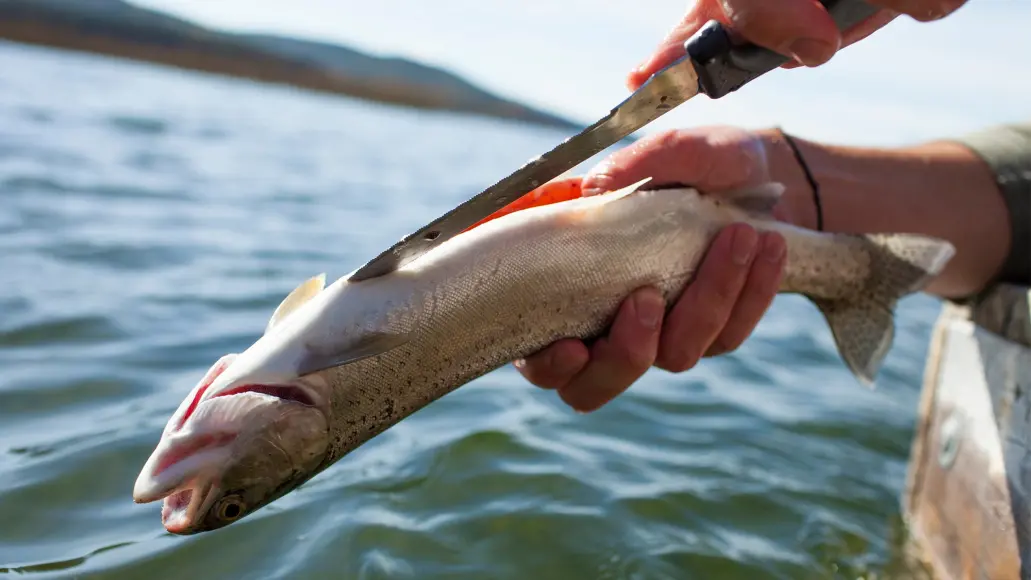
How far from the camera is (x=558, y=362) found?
9.20 ft

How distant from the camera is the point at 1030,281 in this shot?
359 cm

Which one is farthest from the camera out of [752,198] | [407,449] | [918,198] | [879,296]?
[407,449]

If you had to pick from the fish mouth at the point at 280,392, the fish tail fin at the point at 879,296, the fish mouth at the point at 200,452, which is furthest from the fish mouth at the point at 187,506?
the fish tail fin at the point at 879,296

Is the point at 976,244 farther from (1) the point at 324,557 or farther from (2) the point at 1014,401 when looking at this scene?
(1) the point at 324,557

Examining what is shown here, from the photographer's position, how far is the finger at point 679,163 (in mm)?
2895

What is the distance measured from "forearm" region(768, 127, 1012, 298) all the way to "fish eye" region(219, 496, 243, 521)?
2.63m

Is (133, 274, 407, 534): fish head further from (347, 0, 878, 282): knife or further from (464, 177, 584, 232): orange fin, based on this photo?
(464, 177, 584, 232): orange fin

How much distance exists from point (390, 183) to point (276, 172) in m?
2.68

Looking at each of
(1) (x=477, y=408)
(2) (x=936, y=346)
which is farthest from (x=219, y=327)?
(2) (x=936, y=346)

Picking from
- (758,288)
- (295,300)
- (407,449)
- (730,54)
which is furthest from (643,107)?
(407,449)

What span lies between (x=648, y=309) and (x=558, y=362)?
14.5 inches

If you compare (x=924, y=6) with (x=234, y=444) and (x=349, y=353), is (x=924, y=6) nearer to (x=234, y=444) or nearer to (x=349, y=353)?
(x=349, y=353)

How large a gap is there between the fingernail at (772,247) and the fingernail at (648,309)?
437mm

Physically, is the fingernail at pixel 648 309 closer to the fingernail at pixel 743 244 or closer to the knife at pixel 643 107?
the fingernail at pixel 743 244
